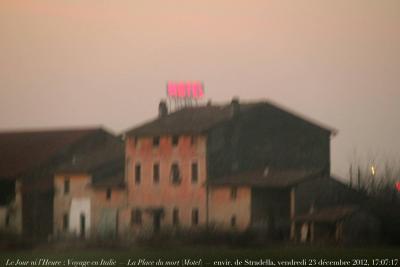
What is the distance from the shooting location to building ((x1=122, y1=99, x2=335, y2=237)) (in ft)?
98.8

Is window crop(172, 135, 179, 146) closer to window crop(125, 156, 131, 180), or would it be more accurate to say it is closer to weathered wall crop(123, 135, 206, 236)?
weathered wall crop(123, 135, 206, 236)

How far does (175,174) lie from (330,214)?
5523 mm

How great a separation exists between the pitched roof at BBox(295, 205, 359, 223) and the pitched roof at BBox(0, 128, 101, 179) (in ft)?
24.5

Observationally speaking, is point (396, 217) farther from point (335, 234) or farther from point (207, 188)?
point (207, 188)

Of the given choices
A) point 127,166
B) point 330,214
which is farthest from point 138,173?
point 330,214

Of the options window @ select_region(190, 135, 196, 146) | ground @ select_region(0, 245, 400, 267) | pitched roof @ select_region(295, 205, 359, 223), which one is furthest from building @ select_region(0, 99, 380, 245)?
ground @ select_region(0, 245, 400, 267)

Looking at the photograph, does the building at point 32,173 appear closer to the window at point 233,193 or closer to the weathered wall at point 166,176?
the weathered wall at point 166,176

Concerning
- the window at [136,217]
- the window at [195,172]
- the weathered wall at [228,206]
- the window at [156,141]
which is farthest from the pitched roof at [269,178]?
the window at [136,217]

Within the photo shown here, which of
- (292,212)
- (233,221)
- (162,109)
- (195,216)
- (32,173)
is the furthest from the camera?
(162,109)

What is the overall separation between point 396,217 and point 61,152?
414 inches

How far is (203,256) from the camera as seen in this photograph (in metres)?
21.7

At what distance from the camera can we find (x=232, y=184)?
3069cm

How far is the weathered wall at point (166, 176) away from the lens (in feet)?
101

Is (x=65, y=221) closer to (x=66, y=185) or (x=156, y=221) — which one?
(x=66, y=185)
